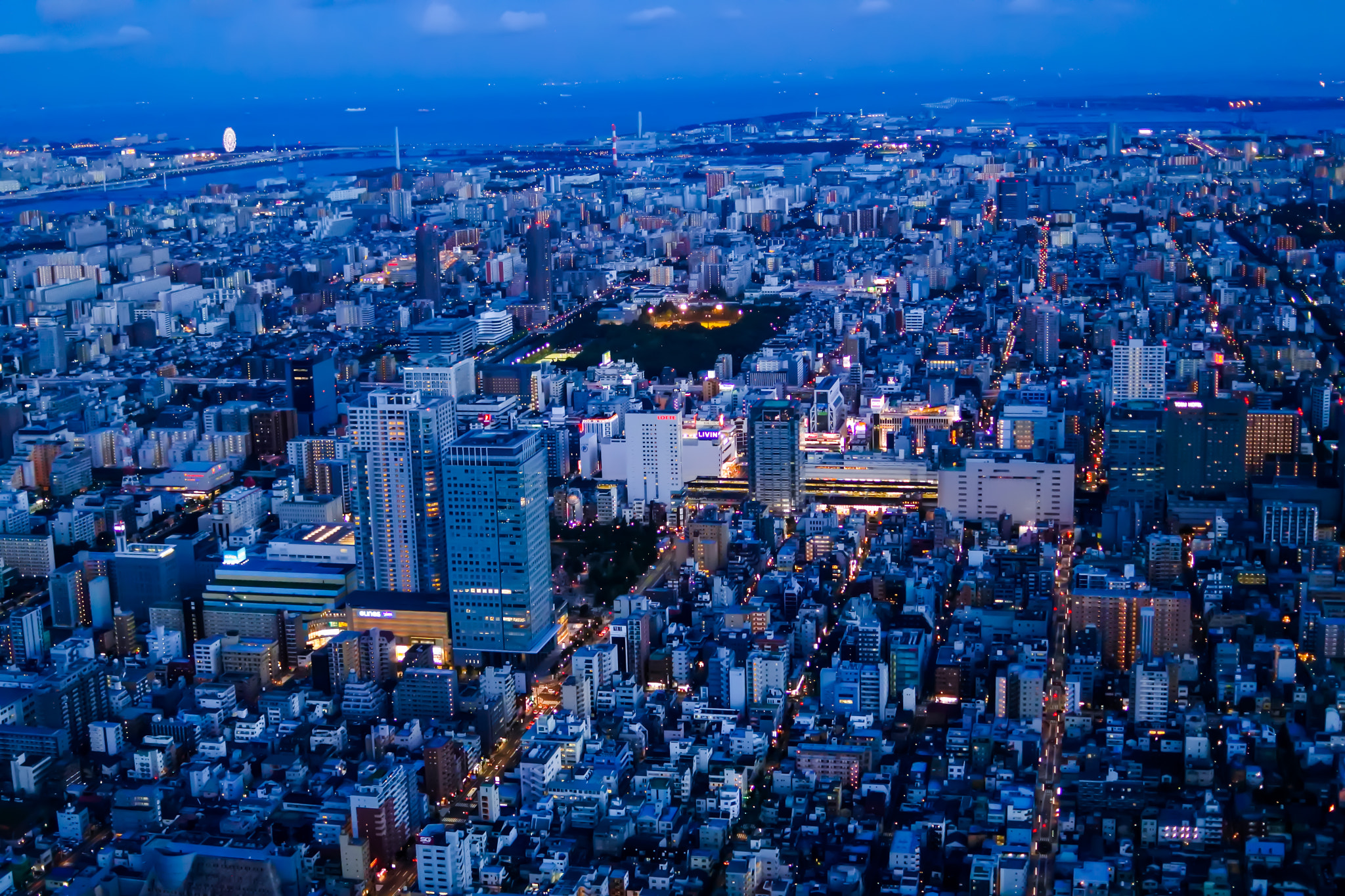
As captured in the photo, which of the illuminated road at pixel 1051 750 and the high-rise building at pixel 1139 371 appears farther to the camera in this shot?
the high-rise building at pixel 1139 371

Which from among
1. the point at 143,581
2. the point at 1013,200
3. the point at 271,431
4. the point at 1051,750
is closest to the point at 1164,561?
the point at 1051,750

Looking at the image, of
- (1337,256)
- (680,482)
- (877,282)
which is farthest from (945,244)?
(680,482)

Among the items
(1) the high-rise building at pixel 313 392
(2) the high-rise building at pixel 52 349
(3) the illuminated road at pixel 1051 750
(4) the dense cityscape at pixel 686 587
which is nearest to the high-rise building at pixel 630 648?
(4) the dense cityscape at pixel 686 587

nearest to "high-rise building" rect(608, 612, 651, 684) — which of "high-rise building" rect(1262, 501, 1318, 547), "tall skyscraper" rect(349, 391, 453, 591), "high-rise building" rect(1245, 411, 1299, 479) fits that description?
"tall skyscraper" rect(349, 391, 453, 591)

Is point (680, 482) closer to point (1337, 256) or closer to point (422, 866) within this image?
point (422, 866)

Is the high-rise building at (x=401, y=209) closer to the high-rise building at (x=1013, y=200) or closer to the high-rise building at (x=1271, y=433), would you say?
the high-rise building at (x=1013, y=200)

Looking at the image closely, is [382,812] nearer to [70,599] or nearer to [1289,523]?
[70,599]

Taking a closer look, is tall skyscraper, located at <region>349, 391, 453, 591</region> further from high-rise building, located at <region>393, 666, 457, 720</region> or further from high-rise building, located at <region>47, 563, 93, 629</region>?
high-rise building, located at <region>47, 563, 93, 629</region>
